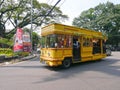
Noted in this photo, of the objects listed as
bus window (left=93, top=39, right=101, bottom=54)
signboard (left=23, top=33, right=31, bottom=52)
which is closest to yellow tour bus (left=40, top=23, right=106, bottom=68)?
bus window (left=93, top=39, right=101, bottom=54)

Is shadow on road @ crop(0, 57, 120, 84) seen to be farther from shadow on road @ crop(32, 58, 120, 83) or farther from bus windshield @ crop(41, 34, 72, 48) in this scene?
bus windshield @ crop(41, 34, 72, 48)

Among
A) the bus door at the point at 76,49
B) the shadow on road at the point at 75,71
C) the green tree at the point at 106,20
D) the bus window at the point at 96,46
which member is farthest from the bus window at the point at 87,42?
the green tree at the point at 106,20

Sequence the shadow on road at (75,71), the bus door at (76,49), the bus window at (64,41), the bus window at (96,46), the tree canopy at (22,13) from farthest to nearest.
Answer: the tree canopy at (22,13), the bus window at (96,46), the bus door at (76,49), the bus window at (64,41), the shadow on road at (75,71)

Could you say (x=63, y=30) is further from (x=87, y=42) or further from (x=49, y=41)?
(x=87, y=42)

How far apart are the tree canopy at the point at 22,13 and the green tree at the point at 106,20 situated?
16659 mm

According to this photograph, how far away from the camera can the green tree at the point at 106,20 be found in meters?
55.8

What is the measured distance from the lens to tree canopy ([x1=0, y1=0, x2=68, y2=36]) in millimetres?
37500

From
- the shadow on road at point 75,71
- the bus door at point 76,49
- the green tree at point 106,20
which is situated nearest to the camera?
the shadow on road at point 75,71

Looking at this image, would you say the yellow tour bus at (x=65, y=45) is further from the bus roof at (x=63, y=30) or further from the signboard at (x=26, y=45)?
the signboard at (x=26, y=45)

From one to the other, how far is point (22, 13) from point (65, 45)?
28.9 m

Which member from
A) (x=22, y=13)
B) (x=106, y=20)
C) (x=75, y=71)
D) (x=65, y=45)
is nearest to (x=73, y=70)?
(x=75, y=71)

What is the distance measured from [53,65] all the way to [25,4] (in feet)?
88.9

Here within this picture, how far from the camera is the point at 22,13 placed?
4081 cm

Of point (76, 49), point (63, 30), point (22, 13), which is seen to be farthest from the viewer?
point (22, 13)
